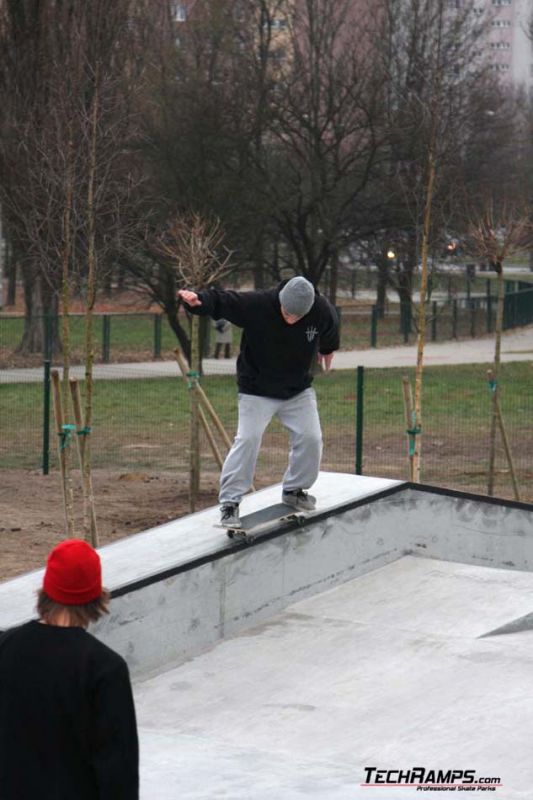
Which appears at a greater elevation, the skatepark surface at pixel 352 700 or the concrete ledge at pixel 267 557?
the concrete ledge at pixel 267 557

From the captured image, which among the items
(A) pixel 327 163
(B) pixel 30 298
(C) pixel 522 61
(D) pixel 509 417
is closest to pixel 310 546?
(D) pixel 509 417

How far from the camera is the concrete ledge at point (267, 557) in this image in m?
6.88

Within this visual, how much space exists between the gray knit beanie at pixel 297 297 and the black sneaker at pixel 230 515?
1205 mm

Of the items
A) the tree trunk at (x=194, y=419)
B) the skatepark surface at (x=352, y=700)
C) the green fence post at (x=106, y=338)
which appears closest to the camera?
the skatepark surface at (x=352, y=700)

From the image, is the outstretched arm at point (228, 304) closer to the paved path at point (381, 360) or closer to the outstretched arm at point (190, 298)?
the outstretched arm at point (190, 298)

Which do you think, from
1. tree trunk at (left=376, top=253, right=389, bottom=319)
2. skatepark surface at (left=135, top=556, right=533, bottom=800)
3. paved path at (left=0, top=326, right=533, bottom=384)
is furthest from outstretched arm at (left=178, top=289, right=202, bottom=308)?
tree trunk at (left=376, top=253, right=389, bottom=319)

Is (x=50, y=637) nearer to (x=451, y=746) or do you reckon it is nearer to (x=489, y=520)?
(x=451, y=746)

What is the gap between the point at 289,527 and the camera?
26.1ft

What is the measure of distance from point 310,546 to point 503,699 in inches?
80.3

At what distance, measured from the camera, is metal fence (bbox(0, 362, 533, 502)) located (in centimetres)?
1603

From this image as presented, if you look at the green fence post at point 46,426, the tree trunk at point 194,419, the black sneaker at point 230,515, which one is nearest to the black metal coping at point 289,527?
the black sneaker at point 230,515

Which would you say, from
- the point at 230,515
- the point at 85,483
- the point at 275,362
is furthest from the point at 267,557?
the point at 85,483

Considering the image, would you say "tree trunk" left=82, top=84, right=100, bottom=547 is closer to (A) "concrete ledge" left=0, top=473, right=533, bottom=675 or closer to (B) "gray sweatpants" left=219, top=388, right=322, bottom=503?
(A) "concrete ledge" left=0, top=473, right=533, bottom=675

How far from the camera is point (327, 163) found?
91.7 ft
